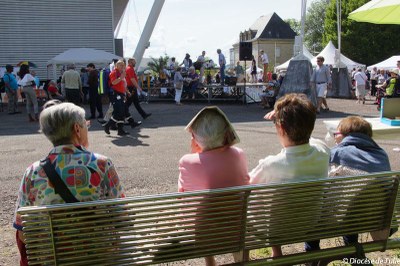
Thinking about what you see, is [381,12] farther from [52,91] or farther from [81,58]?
[81,58]

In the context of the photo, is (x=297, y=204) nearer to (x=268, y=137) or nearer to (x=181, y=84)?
(x=268, y=137)

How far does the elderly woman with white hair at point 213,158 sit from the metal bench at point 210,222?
27cm

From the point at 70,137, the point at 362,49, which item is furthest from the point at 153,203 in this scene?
the point at 362,49

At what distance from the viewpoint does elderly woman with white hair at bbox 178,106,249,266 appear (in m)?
2.97

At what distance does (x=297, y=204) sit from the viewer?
2883 millimetres

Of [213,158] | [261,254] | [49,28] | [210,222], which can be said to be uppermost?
[49,28]

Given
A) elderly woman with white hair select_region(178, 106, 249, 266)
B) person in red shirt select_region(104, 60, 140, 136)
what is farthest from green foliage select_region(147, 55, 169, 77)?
elderly woman with white hair select_region(178, 106, 249, 266)

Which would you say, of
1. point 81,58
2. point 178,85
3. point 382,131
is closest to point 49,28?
point 81,58

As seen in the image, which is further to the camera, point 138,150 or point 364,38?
point 364,38

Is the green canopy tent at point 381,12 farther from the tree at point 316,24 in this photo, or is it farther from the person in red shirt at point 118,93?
the tree at point 316,24

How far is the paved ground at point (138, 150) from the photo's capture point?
616 centimetres

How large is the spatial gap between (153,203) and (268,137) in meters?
8.09

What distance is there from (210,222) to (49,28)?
26104 millimetres

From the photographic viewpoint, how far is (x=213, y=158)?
299cm
